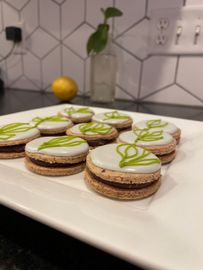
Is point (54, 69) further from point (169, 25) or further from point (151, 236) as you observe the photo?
point (151, 236)

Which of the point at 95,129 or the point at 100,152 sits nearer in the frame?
the point at 100,152

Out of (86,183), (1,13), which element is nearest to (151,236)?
(86,183)

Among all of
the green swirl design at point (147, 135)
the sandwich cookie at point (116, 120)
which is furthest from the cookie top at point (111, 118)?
the green swirl design at point (147, 135)

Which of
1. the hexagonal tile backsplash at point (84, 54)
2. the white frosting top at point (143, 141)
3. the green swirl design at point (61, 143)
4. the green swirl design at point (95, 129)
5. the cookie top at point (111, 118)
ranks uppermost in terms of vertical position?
the hexagonal tile backsplash at point (84, 54)

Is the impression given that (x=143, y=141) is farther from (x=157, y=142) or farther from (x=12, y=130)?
(x=12, y=130)

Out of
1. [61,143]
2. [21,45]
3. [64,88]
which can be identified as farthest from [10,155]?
[21,45]

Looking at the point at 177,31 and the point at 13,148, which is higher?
the point at 177,31

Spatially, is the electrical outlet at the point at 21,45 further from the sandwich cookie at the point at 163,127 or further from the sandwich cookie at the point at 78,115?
the sandwich cookie at the point at 163,127
